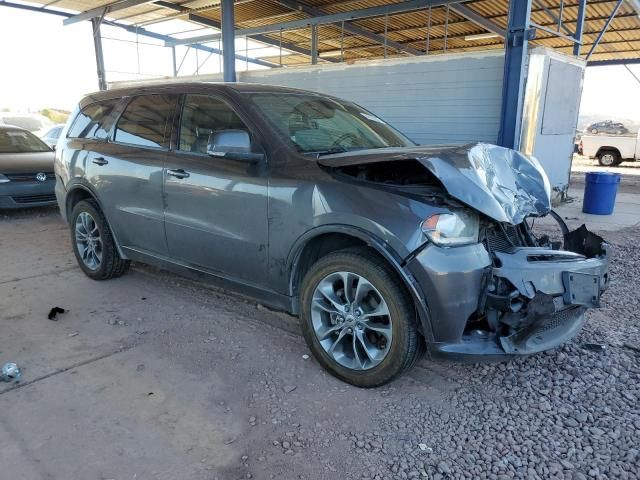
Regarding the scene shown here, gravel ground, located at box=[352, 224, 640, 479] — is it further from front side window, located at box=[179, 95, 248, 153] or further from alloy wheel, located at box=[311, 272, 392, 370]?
front side window, located at box=[179, 95, 248, 153]

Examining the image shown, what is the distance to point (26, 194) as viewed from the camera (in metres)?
7.94

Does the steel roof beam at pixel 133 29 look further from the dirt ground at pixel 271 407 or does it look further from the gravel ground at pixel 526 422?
the gravel ground at pixel 526 422

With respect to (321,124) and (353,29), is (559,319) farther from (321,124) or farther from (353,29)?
(353,29)

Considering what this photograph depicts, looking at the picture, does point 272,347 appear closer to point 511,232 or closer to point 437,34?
point 511,232

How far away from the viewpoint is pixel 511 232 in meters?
3.29

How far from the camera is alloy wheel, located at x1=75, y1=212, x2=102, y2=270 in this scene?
4.82 meters

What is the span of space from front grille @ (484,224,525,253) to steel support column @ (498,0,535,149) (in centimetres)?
533

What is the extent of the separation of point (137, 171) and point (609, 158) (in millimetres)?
19238

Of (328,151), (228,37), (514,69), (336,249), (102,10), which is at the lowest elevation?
(336,249)

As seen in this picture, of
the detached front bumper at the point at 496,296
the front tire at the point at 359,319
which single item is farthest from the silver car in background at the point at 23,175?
the detached front bumper at the point at 496,296

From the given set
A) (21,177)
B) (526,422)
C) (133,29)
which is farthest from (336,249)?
(133,29)

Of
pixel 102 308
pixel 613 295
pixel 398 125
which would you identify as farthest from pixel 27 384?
pixel 398 125

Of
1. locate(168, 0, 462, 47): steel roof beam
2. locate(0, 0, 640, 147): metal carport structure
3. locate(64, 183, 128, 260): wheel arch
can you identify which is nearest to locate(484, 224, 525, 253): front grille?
locate(64, 183, 128, 260): wheel arch

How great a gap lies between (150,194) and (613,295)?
426 centimetres
